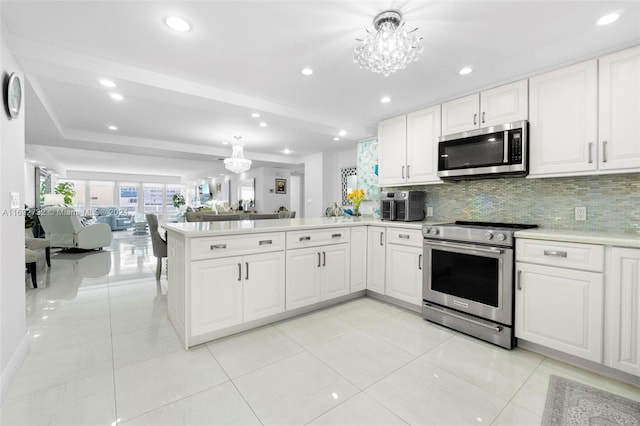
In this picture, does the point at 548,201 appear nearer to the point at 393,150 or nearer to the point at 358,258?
the point at 393,150

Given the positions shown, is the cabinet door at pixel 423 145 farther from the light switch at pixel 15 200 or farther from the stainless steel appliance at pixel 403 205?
the light switch at pixel 15 200

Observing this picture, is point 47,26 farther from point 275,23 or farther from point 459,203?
point 459,203

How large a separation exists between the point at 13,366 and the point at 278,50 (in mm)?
2847

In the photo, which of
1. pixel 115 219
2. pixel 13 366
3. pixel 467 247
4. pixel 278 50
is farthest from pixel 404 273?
pixel 115 219

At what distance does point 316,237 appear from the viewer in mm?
2881

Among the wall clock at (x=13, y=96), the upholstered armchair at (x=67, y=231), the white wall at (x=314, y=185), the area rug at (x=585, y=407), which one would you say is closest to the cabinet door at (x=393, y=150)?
the area rug at (x=585, y=407)

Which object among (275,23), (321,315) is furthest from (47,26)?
(321,315)

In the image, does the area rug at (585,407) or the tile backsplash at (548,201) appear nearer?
the area rug at (585,407)

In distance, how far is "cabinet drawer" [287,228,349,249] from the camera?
107 inches

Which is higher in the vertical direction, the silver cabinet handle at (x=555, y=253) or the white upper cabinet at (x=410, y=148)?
the white upper cabinet at (x=410, y=148)

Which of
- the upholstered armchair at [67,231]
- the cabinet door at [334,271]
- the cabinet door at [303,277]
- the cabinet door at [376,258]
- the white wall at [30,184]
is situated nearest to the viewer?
the cabinet door at [303,277]

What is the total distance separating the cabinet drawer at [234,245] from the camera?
2148 millimetres

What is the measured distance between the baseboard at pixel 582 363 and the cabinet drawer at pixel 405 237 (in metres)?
1.13

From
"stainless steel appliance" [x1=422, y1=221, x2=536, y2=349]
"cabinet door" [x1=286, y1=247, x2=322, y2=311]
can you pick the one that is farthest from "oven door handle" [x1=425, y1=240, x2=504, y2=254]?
"cabinet door" [x1=286, y1=247, x2=322, y2=311]
